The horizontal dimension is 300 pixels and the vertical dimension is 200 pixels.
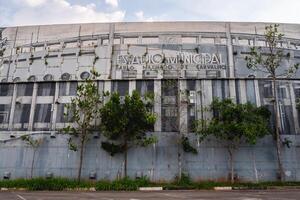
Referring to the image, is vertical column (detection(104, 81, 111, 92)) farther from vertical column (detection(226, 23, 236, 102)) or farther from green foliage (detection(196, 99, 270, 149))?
vertical column (detection(226, 23, 236, 102))

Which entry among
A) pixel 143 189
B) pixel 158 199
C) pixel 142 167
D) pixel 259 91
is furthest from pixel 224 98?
pixel 158 199

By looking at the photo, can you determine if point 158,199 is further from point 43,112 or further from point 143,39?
point 143,39

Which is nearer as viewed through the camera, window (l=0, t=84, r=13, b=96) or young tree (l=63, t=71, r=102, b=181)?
young tree (l=63, t=71, r=102, b=181)

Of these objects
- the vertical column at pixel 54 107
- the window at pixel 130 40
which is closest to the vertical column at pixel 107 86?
the vertical column at pixel 54 107

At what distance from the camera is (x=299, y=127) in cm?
2152

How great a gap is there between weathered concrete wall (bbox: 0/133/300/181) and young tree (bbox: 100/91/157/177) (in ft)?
2.85

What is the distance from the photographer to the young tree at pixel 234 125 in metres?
18.9

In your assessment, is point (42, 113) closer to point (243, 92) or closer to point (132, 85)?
point (132, 85)

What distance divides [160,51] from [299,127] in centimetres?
1208

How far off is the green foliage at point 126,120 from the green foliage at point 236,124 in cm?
383

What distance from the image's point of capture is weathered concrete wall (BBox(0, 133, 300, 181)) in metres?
20.5

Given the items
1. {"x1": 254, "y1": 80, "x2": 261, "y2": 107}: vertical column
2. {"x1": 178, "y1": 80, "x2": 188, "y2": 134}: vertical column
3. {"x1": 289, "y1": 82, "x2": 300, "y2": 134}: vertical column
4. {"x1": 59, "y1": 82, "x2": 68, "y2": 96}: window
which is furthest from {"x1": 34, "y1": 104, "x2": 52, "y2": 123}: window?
{"x1": 289, "y1": 82, "x2": 300, "y2": 134}: vertical column

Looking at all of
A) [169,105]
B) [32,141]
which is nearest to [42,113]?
[32,141]

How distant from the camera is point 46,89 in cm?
2339
